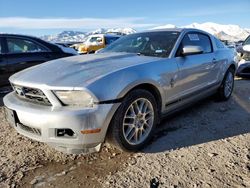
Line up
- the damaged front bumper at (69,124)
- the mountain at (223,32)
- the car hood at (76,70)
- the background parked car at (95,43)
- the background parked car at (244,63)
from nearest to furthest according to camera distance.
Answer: the damaged front bumper at (69,124), the car hood at (76,70), the background parked car at (244,63), the background parked car at (95,43), the mountain at (223,32)

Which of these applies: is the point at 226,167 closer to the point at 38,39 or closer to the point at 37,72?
the point at 37,72

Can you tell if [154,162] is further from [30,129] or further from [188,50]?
[188,50]

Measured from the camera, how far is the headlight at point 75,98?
112 inches

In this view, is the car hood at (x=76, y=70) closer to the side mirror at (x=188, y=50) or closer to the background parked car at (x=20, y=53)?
the side mirror at (x=188, y=50)

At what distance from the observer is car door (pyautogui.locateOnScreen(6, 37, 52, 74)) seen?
20.0 feet

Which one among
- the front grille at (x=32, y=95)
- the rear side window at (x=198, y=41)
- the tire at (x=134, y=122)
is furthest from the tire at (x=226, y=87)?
the front grille at (x=32, y=95)

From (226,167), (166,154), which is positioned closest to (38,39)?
(166,154)

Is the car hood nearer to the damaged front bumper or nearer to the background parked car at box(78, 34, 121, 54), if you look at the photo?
the damaged front bumper

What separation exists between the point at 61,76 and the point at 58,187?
1103 millimetres

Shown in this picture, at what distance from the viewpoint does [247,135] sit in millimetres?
3885

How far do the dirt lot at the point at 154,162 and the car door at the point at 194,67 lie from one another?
563mm

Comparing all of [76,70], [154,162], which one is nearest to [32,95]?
[76,70]

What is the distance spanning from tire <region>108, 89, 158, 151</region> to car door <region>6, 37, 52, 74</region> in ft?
11.9

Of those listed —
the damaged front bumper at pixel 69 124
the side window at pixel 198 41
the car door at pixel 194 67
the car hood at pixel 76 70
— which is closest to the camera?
the damaged front bumper at pixel 69 124
